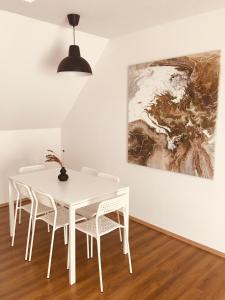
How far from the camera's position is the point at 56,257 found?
105 inches

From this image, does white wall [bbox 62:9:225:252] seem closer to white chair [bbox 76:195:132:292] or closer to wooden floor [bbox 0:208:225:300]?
wooden floor [bbox 0:208:225:300]

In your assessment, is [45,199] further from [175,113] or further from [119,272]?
[175,113]

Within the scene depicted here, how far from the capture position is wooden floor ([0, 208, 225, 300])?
2150mm

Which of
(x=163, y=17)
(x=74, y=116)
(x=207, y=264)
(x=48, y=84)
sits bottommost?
(x=207, y=264)

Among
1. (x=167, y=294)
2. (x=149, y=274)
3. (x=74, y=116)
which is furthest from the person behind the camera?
(x=74, y=116)

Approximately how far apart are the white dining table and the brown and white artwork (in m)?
0.72

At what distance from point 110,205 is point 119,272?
70cm

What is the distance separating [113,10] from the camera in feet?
8.43

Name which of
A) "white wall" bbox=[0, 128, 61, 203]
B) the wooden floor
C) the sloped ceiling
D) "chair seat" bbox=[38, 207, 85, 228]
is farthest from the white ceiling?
the wooden floor

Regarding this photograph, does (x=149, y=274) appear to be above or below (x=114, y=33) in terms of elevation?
below

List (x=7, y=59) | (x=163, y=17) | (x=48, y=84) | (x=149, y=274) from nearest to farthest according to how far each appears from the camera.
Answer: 1. (x=149, y=274)
2. (x=163, y=17)
3. (x=7, y=59)
4. (x=48, y=84)

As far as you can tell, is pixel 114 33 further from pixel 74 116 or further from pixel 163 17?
pixel 74 116

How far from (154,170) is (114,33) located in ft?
5.90

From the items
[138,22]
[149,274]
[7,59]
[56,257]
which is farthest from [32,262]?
[138,22]
